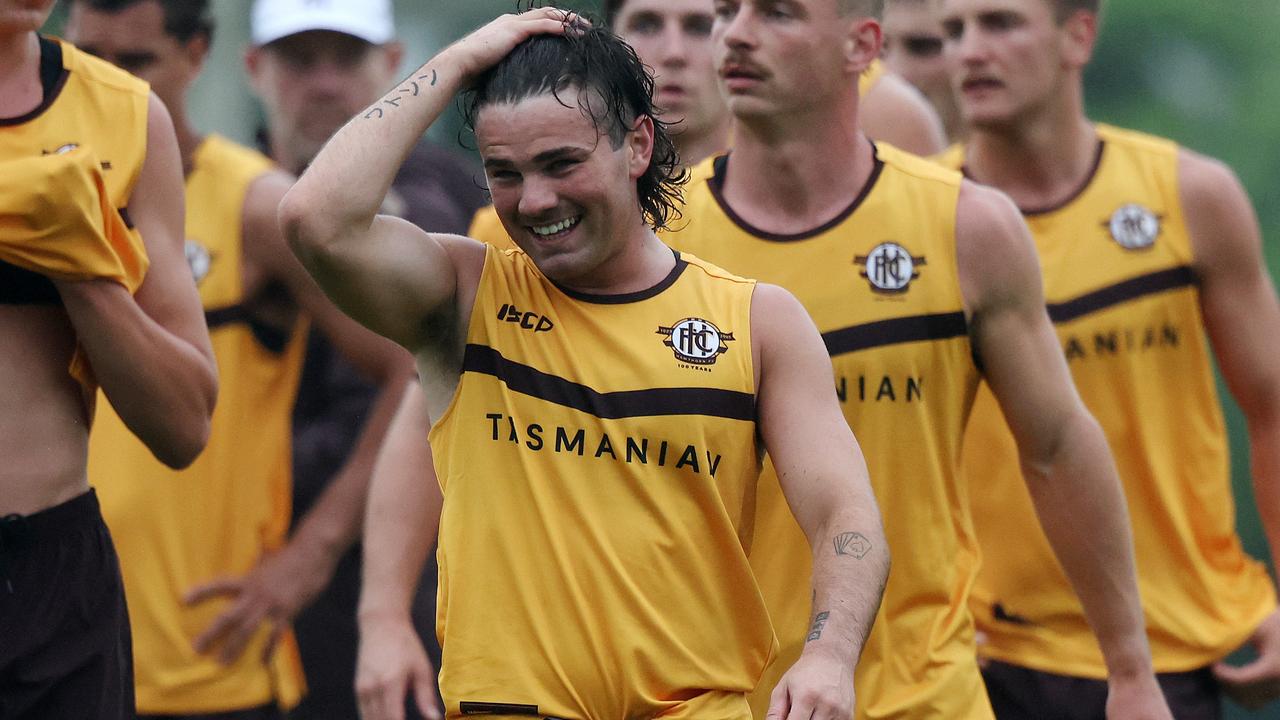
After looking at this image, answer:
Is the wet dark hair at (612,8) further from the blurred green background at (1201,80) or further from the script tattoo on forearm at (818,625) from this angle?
the blurred green background at (1201,80)

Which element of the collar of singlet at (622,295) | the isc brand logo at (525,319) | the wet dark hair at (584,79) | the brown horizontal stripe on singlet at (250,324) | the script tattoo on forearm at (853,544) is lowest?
A: the brown horizontal stripe on singlet at (250,324)

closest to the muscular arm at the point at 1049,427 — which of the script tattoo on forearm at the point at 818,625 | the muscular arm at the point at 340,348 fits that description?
the script tattoo on forearm at the point at 818,625

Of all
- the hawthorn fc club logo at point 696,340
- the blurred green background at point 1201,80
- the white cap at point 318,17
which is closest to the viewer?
the hawthorn fc club logo at point 696,340

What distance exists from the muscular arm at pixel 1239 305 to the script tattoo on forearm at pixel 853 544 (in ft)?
8.37

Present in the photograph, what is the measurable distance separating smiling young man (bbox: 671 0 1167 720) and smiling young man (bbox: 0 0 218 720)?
4.10ft

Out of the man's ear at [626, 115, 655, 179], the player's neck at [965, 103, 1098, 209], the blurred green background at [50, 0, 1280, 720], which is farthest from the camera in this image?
the blurred green background at [50, 0, 1280, 720]

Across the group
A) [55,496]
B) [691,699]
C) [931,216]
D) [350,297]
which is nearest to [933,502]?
[931,216]

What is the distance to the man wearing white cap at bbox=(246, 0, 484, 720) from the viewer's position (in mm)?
7930

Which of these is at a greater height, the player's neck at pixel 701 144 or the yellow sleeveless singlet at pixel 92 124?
the yellow sleeveless singlet at pixel 92 124

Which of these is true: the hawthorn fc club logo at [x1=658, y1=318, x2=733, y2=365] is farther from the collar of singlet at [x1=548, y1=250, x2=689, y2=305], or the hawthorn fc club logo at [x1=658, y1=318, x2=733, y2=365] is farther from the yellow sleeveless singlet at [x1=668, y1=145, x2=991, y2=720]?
the yellow sleeveless singlet at [x1=668, y1=145, x2=991, y2=720]

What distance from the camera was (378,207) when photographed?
404 centimetres

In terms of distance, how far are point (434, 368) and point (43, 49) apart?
114 cm

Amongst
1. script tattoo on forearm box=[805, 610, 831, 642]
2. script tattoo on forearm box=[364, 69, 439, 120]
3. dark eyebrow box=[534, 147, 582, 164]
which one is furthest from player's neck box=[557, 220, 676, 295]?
script tattoo on forearm box=[805, 610, 831, 642]

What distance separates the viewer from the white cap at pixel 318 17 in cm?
810
